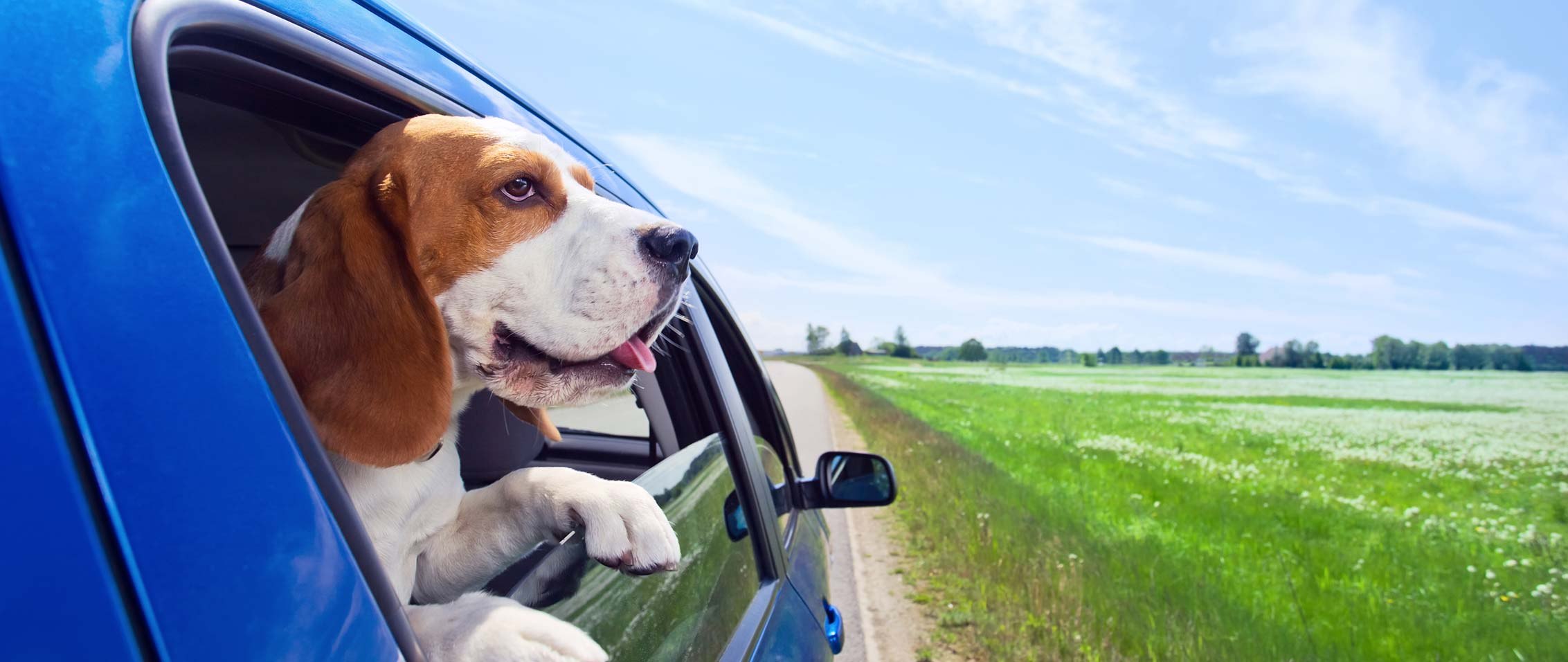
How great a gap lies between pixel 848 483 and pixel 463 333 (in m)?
2.06

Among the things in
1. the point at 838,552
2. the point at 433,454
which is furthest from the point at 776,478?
the point at 838,552

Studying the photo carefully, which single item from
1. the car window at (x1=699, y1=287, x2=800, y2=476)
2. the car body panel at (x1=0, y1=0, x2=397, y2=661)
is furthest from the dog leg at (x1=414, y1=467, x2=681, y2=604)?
the car window at (x1=699, y1=287, x2=800, y2=476)

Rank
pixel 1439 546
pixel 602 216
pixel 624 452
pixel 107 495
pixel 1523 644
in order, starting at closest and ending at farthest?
pixel 107 495 < pixel 602 216 < pixel 624 452 < pixel 1523 644 < pixel 1439 546

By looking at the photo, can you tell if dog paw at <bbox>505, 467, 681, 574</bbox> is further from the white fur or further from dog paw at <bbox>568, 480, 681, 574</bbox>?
the white fur

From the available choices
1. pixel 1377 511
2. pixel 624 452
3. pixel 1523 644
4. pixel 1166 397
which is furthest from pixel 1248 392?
pixel 624 452

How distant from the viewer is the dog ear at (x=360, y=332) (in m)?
1.19

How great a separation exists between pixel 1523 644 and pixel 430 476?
21.2ft

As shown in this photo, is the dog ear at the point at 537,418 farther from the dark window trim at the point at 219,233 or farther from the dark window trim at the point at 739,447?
the dark window trim at the point at 219,233

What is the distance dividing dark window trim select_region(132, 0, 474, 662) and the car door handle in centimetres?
198

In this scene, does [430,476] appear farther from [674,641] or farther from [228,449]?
[228,449]

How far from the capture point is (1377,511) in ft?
38.3

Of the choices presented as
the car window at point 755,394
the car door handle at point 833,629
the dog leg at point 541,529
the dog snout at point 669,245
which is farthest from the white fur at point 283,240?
the car door handle at point 833,629

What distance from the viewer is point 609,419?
138 inches

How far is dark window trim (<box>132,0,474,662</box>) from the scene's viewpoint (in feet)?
2.83
